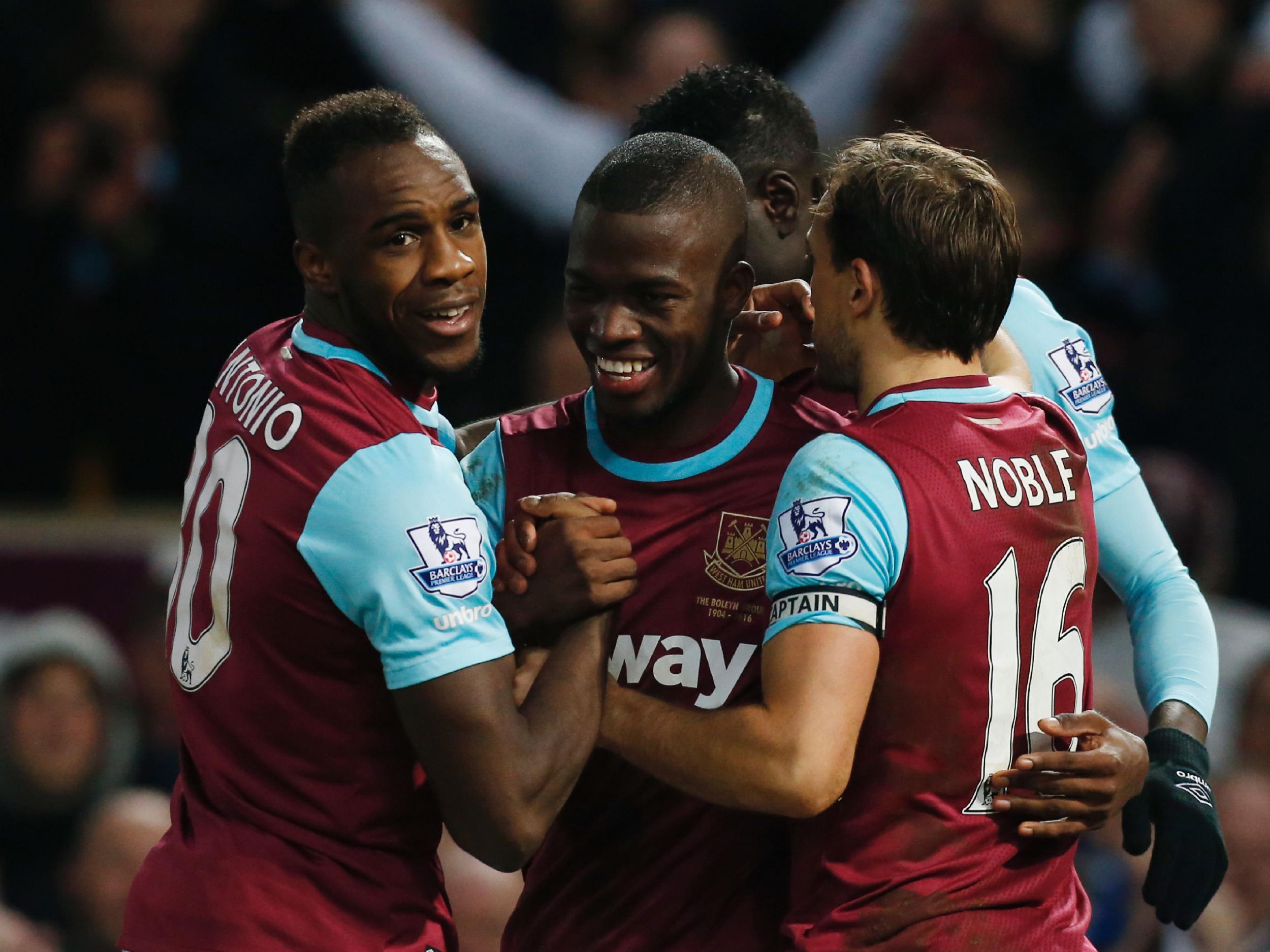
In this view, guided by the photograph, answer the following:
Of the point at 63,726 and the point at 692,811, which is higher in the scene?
the point at 692,811

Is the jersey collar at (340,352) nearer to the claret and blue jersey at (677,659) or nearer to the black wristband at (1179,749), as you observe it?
the claret and blue jersey at (677,659)

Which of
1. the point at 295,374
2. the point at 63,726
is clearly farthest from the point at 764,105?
the point at 63,726

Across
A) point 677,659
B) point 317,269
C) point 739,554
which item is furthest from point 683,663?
point 317,269

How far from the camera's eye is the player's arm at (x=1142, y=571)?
355 centimetres

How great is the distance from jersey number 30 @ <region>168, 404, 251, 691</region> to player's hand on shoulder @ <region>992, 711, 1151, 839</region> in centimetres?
135

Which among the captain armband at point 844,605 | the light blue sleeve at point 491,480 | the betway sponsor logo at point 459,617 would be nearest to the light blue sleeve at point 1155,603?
the captain armband at point 844,605

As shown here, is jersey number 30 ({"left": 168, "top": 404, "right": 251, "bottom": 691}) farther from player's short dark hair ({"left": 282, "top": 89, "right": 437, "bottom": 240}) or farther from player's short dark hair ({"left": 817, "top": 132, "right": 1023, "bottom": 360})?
player's short dark hair ({"left": 817, "top": 132, "right": 1023, "bottom": 360})

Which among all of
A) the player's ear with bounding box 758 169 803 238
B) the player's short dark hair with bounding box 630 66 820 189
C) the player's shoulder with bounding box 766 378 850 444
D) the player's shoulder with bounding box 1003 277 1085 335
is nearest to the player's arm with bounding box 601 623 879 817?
the player's shoulder with bounding box 766 378 850 444

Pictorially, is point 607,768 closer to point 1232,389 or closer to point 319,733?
point 319,733

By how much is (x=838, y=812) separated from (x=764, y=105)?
1.67 metres

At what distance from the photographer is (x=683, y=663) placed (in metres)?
3.29

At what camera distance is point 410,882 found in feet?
10.6

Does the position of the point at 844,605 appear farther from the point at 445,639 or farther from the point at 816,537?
the point at 445,639

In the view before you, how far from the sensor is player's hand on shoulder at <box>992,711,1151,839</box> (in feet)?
9.81
